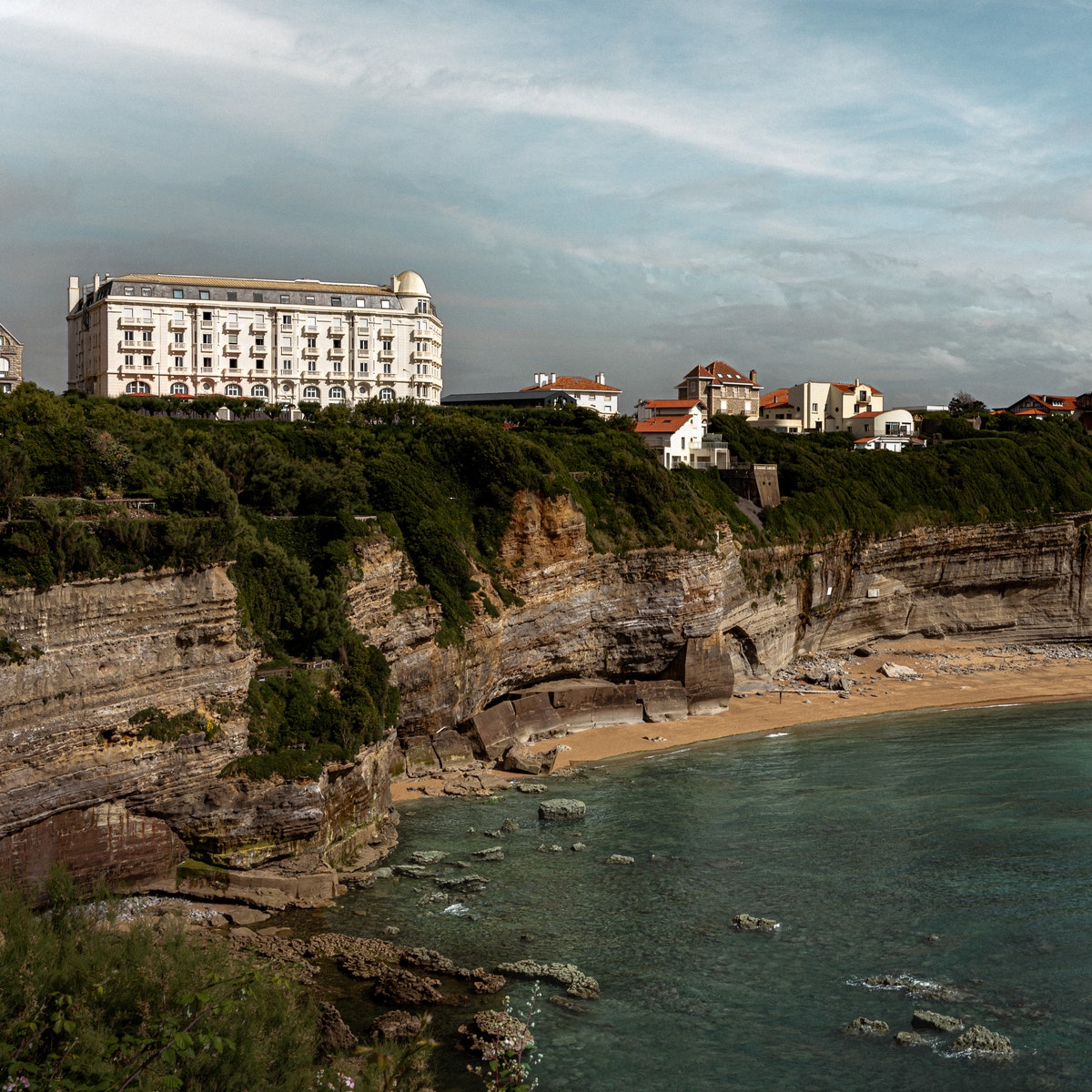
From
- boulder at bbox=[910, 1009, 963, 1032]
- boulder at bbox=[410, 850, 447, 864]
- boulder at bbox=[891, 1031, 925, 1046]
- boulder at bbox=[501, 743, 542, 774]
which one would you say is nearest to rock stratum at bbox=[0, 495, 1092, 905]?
boulder at bbox=[501, 743, 542, 774]

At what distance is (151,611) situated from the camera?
30031 mm

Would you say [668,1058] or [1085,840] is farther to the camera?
[1085,840]

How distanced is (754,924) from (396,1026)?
35.2 ft

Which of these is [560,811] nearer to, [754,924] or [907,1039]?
[754,924]

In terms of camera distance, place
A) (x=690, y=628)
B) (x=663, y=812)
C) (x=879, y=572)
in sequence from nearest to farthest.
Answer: (x=663, y=812) < (x=690, y=628) < (x=879, y=572)

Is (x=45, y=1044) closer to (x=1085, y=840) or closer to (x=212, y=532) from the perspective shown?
(x=212, y=532)

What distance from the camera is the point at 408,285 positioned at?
80750 millimetres

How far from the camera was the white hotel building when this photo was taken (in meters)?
72.2

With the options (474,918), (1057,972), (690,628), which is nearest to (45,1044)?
(474,918)

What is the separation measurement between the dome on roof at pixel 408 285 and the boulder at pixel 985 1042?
67.4 meters

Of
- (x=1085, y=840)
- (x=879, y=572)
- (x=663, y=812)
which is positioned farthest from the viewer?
(x=879, y=572)

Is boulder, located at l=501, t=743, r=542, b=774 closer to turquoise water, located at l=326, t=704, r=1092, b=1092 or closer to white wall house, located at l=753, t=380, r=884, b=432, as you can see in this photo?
turquoise water, located at l=326, t=704, r=1092, b=1092

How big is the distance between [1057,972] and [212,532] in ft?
85.0

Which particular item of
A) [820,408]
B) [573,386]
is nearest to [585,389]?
[573,386]
